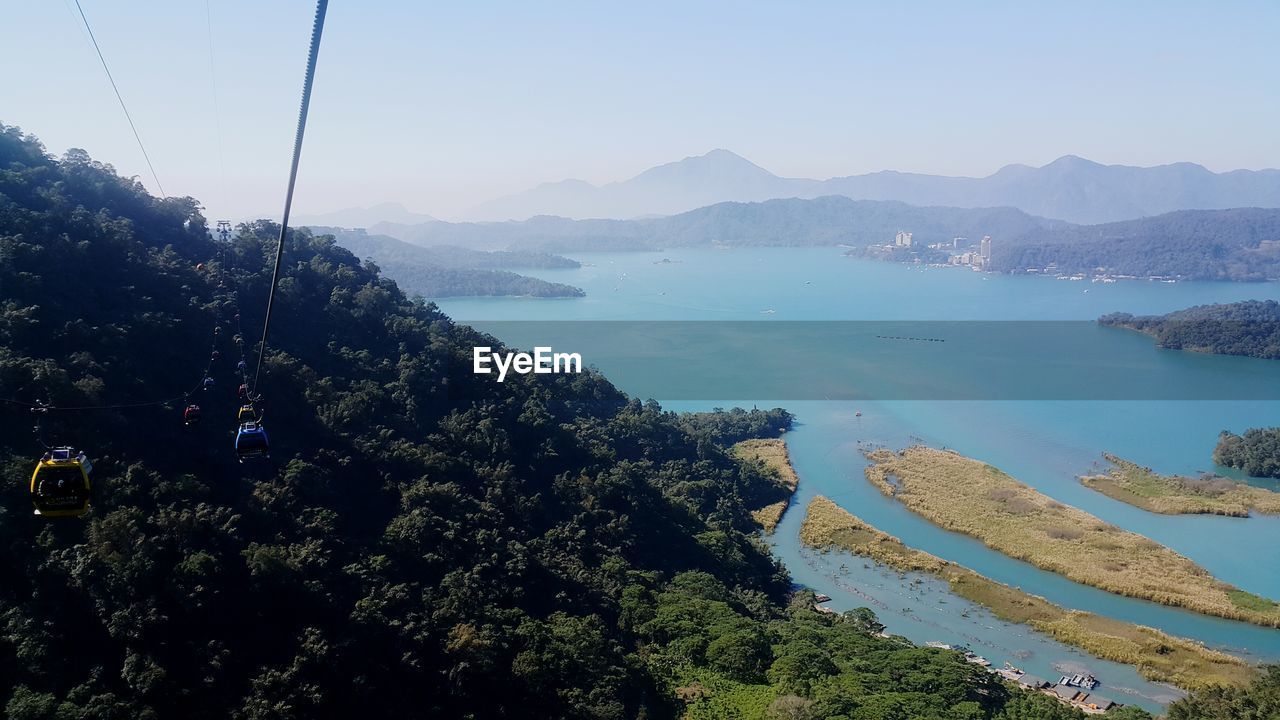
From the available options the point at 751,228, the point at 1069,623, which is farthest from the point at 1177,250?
the point at 1069,623

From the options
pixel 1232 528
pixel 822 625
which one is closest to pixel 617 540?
pixel 822 625

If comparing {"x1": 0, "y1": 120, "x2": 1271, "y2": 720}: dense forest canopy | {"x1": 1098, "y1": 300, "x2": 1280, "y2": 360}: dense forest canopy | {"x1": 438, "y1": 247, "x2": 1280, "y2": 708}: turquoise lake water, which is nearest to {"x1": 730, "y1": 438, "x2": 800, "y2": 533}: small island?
{"x1": 438, "y1": 247, "x2": 1280, "y2": 708}: turquoise lake water

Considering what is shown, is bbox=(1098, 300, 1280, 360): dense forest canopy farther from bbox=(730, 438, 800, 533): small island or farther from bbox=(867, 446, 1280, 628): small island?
bbox=(730, 438, 800, 533): small island

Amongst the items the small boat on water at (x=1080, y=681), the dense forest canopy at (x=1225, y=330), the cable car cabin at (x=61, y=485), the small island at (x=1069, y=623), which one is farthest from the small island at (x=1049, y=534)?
the dense forest canopy at (x=1225, y=330)

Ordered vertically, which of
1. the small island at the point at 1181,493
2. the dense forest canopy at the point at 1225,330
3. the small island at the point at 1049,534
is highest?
the dense forest canopy at the point at 1225,330

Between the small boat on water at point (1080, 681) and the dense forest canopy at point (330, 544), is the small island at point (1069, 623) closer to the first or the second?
the small boat on water at point (1080, 681)
